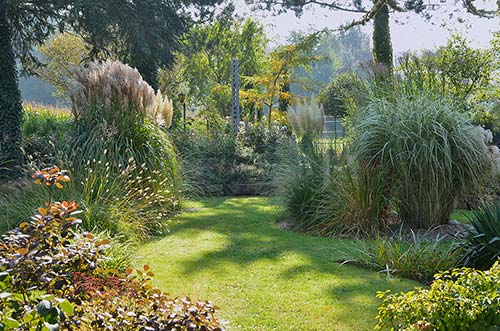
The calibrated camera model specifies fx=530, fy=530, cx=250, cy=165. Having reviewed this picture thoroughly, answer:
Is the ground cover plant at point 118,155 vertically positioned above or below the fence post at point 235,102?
below

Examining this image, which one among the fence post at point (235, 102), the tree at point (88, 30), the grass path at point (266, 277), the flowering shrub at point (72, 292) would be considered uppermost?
the tree at point (88, 30)

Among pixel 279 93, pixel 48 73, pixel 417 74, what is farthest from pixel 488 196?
pixel 48 73

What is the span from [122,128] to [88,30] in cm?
568

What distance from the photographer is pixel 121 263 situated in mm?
3918

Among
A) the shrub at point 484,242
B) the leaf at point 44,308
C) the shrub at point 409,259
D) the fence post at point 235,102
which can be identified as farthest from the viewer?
the fence post at point 235,102

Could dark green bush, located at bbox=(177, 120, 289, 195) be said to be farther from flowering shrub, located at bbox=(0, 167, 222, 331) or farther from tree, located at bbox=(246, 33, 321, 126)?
tree, located at bbox=(246, 33, 321, 126)

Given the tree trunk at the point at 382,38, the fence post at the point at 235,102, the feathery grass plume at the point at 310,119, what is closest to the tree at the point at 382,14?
the tree trunk at the point at 382,38

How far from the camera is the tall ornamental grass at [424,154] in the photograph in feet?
17.4

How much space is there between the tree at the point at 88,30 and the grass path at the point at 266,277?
464 centimetres

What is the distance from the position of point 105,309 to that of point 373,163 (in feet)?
12.4

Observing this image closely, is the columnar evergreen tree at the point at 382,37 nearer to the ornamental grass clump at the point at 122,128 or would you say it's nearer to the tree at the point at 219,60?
the tree at the point at 219,60

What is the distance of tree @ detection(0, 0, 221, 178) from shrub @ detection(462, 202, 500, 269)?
7.05 m

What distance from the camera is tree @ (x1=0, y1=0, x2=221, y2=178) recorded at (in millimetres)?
9562

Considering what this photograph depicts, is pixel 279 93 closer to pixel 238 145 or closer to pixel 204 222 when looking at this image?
pixel 238 145
